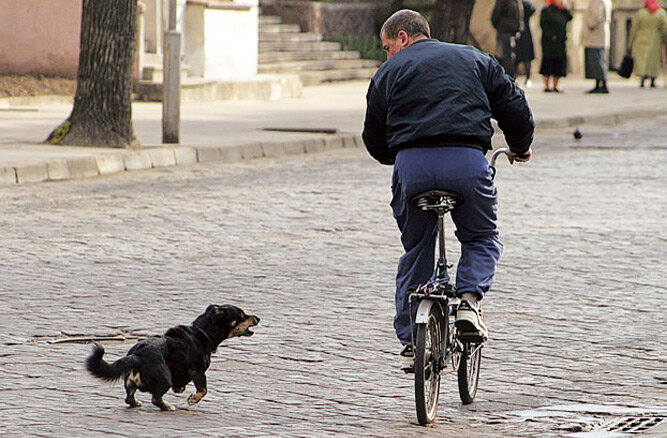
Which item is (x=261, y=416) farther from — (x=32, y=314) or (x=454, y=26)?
(x=454, y=26)

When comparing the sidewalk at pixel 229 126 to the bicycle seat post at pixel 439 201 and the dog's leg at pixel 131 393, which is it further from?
the bicycle seat post at pixel 439 201

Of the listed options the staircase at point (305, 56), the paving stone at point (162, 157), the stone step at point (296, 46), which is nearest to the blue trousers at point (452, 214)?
the paving stone at point (162, 157)

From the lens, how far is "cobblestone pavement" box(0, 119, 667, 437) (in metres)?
5.89

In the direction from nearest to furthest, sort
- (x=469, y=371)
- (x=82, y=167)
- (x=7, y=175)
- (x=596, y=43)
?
(x=469, y=371) → (x=7, y=175) → (x=82, y=167) → (x=596, y=43)

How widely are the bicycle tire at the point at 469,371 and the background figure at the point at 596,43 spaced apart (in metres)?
24.4

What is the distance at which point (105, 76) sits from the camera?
16078 mm

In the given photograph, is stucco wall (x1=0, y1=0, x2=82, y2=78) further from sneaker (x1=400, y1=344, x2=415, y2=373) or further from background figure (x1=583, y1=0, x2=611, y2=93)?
sneaker (x1=400, y1=344, x2=415, y2=373)

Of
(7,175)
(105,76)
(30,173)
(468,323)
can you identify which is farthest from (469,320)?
(105,76)

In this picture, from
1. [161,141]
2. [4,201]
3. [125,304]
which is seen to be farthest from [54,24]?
[125,304]

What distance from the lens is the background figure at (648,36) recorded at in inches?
1288

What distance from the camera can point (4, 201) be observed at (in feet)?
41.7

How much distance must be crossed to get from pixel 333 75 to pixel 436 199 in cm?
2478

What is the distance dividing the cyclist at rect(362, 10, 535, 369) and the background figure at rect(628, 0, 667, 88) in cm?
2761

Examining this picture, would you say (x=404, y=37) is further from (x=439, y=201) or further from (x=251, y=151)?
(x=251, y=151)
